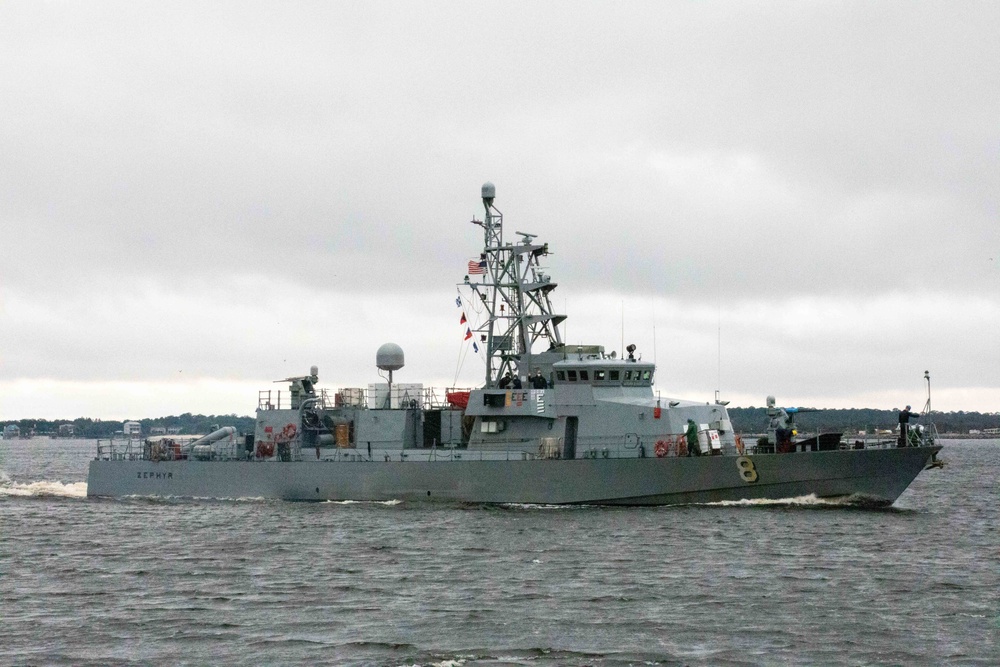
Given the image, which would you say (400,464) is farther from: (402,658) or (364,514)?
(402,658)

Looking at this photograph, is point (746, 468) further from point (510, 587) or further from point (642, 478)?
point (510, 587)

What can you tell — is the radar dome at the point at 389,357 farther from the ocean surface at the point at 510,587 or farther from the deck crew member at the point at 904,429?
the deck crew member at the point at 904,429

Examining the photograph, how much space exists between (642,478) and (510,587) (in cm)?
1247

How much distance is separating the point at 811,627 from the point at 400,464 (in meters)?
19.7

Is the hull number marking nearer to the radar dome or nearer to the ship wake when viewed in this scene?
the ship wake

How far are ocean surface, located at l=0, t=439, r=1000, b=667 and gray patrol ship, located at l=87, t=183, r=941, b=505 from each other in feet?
3.19

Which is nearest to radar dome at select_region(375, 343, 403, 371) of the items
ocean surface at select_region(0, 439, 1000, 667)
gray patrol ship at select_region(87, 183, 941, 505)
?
gray patrol ship at select_region(87, 183, 941, 505)

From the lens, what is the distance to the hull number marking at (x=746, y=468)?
31722 millimetres

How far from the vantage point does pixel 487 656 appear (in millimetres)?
15391

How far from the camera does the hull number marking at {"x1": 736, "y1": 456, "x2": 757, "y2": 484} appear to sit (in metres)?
31.7

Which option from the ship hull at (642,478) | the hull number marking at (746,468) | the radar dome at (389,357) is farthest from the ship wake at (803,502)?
the radar dome at (389,357)

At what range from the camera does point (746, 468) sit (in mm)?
31812

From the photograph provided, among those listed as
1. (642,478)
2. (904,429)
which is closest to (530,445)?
(642,478)

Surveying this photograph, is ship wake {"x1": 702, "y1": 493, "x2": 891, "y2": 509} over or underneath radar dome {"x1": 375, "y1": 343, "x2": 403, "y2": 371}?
underneath
